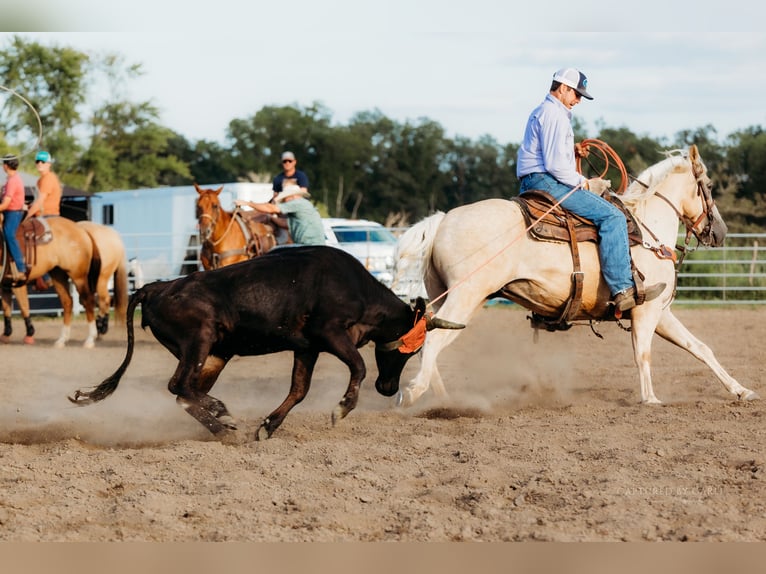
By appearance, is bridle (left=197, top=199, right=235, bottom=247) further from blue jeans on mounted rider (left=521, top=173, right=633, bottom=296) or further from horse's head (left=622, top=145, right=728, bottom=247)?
blue jeans on mounted rider (left=521, top=173, right=633, bottom=296)

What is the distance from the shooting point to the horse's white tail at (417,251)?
24.9ft

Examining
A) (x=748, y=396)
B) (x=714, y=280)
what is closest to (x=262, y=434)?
(x=748, y=396)

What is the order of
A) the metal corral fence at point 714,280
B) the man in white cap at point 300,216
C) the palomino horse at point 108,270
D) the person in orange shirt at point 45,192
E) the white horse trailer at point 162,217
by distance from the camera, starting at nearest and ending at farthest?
the man in white cap at point 300,216, the person in orange shirt at point 45,192, the palomino horse at point 108,270, the metal corral fence at point 714,280, the white horse trailer at point 162,217

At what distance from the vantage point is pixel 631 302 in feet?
24.6

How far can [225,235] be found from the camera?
12.2m

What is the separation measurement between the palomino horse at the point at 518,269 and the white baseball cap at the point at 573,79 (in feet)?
3.07

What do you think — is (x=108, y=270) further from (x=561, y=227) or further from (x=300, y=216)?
(x=561, y=227)

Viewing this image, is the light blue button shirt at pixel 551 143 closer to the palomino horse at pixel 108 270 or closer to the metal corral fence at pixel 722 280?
the palomino horse at pixel 108 270

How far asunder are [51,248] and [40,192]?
2.46 ft

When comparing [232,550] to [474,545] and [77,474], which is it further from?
[77,474]

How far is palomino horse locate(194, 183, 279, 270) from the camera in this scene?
478 inches

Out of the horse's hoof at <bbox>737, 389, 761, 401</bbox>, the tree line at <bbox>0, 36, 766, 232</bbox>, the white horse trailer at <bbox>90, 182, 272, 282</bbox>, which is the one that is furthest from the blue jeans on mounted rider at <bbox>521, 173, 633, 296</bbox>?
the tree line at <bbox>0, 36, 766, 232</bbox>

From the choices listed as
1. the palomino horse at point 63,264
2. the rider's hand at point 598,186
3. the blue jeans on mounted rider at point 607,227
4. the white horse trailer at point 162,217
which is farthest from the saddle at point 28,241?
the rider's hand at point 598,186

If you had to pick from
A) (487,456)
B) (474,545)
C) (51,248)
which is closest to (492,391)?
(487,456)
